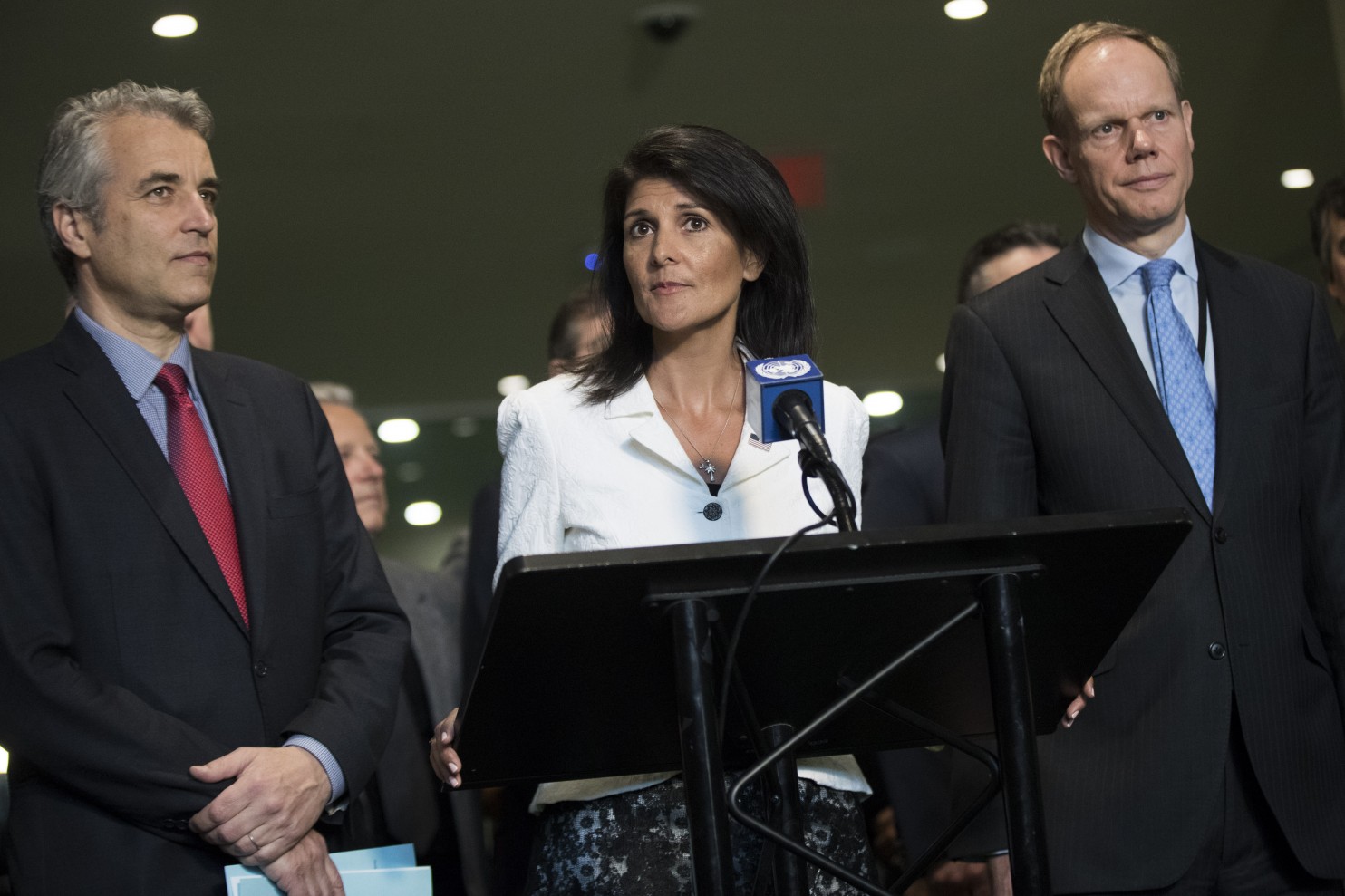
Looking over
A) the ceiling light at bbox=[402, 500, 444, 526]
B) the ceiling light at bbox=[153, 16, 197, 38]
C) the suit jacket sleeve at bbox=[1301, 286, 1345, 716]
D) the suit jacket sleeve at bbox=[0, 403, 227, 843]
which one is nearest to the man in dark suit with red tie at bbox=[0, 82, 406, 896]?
the suit jacket sleeve at bbox=[0, 403, 227, 843]

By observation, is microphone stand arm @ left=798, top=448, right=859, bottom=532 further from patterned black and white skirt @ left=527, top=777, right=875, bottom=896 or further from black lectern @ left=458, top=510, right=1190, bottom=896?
patterned black and white skirt @ left=527, top=777, right=875, bottom=896

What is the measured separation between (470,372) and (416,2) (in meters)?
3.67

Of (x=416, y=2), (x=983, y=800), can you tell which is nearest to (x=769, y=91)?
(x=416, y=2)

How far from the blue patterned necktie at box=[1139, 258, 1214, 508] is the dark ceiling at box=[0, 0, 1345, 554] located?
3549mm

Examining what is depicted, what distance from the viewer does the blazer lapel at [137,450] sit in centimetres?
241

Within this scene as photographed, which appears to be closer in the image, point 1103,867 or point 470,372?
point 1103,867

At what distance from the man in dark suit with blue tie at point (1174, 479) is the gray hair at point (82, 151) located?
4.63 ft

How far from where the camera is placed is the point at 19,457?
2.39 m

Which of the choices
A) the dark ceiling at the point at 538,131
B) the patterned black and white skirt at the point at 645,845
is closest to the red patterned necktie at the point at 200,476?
the patterned black and white skirt at the point at 645,845

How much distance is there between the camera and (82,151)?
263 cm

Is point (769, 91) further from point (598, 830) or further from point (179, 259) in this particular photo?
point (598, 830)

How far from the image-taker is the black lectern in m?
1.55

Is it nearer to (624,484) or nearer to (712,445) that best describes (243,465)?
(624,484)

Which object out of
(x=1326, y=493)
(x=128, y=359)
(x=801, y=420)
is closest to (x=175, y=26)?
(x=128, y=359)
